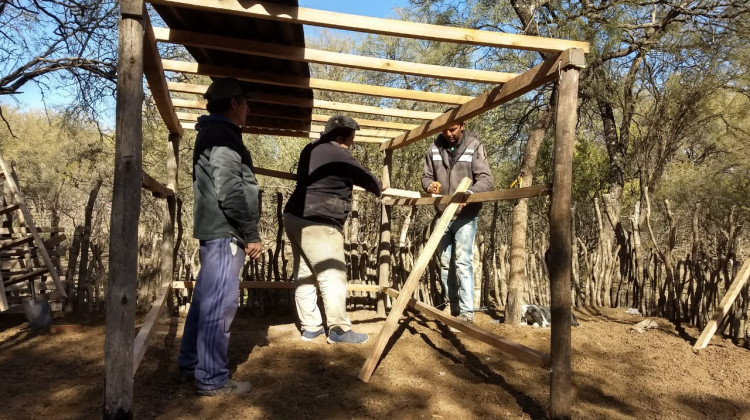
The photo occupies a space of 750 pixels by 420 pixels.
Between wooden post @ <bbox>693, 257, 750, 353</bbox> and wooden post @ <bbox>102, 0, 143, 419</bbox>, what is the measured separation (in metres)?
4.39

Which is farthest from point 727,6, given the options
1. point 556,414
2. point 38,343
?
point 38,343

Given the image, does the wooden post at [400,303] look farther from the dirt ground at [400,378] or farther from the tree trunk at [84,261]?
the tree trunk at [84,261]

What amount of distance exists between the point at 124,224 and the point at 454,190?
3.03 metres

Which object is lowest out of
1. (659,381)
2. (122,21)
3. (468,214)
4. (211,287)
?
(659,381)

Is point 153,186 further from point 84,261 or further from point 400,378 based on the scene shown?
point 84,261

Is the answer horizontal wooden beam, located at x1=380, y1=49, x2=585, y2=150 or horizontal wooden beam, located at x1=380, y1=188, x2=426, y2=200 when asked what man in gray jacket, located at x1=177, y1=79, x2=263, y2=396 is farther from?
horizontal wooden beam, located at x1=380, y1=49, x2=585, y2=150

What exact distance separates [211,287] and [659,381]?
3.12 meters

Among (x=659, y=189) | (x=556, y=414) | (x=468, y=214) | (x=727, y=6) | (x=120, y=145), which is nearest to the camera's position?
(x=120, y=145)

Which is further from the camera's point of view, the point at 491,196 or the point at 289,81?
the point at 289,81

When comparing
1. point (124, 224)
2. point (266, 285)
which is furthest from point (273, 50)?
point (266, 285)

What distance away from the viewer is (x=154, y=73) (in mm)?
2943

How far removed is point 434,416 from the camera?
2.55 m

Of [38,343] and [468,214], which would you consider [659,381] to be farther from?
[38,343]

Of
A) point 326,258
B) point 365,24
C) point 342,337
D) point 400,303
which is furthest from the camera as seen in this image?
point 342,337
